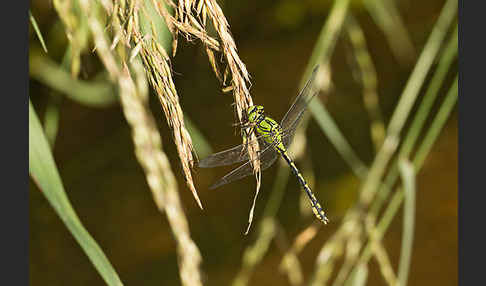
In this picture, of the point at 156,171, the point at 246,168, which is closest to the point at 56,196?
the point at 156,171

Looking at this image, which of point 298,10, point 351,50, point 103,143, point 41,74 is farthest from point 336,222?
point 41,74

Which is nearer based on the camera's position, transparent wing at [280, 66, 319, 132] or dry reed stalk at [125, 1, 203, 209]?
dry reed stalk at [125, 1, 203, 209]

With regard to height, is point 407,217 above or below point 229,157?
below

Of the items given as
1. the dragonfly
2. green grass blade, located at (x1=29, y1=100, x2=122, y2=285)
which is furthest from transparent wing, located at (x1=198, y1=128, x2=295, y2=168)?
green grass blade, located at (x1=29, y1=100, x2=122, y2=285)

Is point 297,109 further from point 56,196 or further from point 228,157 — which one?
point 56,196

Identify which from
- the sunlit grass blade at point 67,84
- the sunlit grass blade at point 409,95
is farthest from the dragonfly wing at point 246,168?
the sunlit grass blade at point 67,84

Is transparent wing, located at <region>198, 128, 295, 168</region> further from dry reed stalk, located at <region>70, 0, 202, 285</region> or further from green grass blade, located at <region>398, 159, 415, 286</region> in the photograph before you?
green grass blade, located at <region>398, 159, 415, 286</region>
